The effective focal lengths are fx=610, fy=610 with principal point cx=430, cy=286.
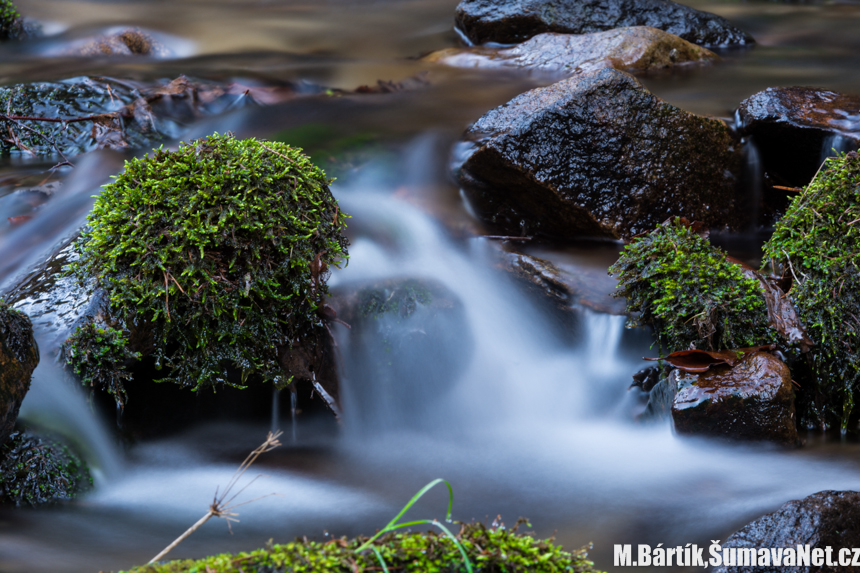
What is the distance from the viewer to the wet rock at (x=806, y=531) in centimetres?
225

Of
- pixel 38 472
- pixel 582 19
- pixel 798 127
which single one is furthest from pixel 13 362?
pixel 582 19

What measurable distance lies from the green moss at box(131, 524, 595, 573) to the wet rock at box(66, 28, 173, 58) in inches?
320

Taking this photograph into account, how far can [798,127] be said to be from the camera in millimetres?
4609

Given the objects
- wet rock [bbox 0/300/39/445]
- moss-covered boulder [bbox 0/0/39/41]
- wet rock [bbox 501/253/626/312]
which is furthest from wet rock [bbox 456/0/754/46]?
wet rock [bbox 0/300/39/445]

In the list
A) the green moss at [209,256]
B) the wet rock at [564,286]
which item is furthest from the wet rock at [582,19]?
the green moss at [209,256]

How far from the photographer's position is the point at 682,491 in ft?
9.78

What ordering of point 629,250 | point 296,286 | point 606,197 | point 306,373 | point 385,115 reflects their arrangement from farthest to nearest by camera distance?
point 385,115 → point 606,197 → point 629,250 → point 306,373 → point 296,286

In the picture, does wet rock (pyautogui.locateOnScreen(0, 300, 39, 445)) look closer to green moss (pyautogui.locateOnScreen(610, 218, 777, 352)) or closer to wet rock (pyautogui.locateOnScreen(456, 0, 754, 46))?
green moss (pyautogui.locateOnScreen(610, 218, 777, 352))

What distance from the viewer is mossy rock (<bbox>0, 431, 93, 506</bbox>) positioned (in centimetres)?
272

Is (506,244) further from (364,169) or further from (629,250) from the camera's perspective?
(364,169)

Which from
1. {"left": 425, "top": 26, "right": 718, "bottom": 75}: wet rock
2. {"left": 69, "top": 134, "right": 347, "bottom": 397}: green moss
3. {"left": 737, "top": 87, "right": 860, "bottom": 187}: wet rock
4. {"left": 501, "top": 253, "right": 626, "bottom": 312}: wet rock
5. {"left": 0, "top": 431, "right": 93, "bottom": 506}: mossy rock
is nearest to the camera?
{"left": 0, "top": 431, "right": 93, "bottom": 506}: mossy rock

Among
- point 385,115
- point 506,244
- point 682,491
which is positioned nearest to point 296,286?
point 506,244

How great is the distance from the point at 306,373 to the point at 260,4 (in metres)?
8.98

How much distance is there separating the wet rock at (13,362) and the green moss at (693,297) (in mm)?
3171
